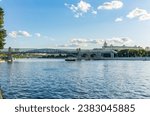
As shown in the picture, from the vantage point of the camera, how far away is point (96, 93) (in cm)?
2178

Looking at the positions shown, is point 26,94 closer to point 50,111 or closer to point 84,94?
point 84,94

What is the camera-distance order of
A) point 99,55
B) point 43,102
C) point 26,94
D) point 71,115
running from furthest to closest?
point 99,55 → point 26,94 → point 43,102 → point 71,115

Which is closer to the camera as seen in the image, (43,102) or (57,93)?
(43,102)

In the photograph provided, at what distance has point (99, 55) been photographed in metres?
108

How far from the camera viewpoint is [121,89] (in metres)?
24.4

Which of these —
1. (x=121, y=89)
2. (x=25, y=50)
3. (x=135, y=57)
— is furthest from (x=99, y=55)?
(x=121, y=89)

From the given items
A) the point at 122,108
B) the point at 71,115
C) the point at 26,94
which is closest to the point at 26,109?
the point at 71,115

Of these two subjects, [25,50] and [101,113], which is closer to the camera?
[101,113]

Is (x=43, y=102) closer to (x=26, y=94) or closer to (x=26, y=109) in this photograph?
(x=26, y=109)

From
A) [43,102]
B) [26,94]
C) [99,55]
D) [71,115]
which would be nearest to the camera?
[71,115]

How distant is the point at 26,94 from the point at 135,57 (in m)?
93.2

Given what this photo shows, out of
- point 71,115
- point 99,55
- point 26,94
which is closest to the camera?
point 71,115

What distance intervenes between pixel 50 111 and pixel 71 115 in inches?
26.9

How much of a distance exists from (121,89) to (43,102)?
1338 centimetres
